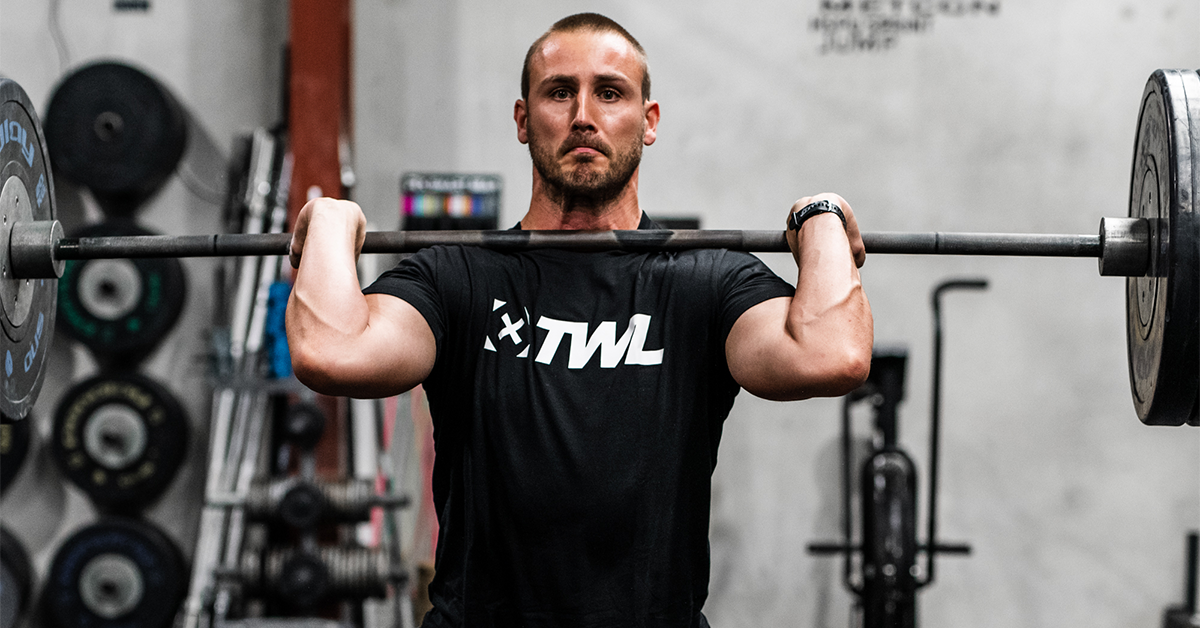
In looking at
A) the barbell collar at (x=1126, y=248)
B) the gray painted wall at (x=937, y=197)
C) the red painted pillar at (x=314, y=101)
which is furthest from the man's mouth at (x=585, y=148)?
the red painted pillar at (x=314, y=101)

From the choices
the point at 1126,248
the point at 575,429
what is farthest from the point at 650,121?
the point at 1126,248

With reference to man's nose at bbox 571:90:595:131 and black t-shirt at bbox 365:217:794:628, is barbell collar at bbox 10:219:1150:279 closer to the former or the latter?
black t-shirt at bbox 365:217:794:628

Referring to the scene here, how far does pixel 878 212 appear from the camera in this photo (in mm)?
3408

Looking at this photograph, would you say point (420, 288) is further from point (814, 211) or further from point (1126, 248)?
point (1126, 248)

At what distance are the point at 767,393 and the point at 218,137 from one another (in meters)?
2.96

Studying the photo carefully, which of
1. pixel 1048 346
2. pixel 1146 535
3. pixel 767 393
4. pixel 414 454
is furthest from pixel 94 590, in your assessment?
pixel 1146 535

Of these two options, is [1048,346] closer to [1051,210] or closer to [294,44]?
[1051,210]

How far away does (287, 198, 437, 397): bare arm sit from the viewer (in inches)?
51.9

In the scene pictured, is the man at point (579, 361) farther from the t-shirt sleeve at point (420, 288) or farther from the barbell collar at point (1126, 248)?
the barbell collar at point (1126, 248)

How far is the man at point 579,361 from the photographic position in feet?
4.40

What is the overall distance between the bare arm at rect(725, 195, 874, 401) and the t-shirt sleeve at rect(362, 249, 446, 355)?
1.43 ft

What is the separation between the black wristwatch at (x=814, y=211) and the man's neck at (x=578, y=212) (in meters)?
0.28

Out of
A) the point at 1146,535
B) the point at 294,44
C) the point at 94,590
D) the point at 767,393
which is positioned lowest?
the point at 94,590

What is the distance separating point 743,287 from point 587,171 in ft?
1.00
